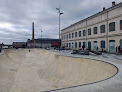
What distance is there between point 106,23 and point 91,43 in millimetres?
7371

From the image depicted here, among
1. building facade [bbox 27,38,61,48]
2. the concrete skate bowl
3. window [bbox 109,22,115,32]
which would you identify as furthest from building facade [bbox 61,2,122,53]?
building facade [bbox 27,38,61,48]

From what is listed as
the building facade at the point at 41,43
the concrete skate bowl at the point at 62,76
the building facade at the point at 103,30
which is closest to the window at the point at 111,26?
the building facade at the point at 103,30

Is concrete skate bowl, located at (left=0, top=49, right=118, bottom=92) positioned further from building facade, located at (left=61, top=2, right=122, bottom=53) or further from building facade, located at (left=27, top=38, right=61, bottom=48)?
building facade, located at (left=27, top=38, right=61, bottom=48)

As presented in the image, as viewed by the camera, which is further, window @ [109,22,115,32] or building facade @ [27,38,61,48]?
building facade @ [27,38,61,48]

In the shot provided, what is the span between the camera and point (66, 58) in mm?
14633

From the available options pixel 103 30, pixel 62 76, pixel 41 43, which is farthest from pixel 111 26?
pixel 41 43

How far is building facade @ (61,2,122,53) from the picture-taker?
19.5 metres

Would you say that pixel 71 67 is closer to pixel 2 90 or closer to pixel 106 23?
pixel 2 90

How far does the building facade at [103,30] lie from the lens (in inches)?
766

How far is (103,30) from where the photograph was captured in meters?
23.3

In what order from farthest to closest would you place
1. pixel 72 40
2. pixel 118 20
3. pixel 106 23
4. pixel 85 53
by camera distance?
pixel 72 40 → pixel 106 23 → pixel 118 20 → pixel 85 53

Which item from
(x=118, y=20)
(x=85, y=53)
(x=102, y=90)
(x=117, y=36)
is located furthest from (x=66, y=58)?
(x=118, y=20)

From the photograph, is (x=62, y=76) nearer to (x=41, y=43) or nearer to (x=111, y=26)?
(x=111, y=26)

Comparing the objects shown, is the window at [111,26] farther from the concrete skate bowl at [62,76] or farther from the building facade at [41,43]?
the building facade at [41,43]
